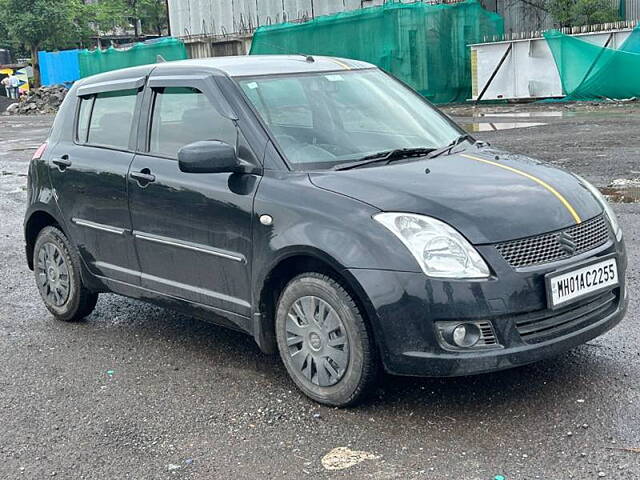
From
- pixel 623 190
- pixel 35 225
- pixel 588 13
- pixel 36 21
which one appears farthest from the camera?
pixel 36 21

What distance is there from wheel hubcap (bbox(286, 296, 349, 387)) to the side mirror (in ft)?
2.70

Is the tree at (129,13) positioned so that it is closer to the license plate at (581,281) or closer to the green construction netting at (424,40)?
the green construction netting at (424,40)

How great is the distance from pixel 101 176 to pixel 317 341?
6.77 feet

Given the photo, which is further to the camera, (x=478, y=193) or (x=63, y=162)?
(x=63, y=162)

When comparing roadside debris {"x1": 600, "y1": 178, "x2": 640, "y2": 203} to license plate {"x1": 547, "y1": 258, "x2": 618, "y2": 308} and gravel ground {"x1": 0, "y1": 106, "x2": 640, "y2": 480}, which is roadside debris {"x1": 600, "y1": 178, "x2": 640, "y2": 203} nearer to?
gravel ground {"x1": 0, "y1": 106, "x2": 640, "y2": 480}

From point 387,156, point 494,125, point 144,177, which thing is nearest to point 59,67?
point 494,125

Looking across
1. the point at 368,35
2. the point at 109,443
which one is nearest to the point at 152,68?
the point at 109,443

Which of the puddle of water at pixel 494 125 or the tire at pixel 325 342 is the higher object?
the tire at pixel 325 342

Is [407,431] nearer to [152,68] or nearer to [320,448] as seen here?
[320,448]

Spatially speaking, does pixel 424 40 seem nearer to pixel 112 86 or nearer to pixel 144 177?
pixel 112 86

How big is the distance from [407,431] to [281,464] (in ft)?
2.07

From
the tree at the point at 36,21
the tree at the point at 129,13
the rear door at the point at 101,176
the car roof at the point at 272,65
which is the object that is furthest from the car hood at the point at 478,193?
the tree at the point at 129,13

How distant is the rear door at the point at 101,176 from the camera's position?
550cm

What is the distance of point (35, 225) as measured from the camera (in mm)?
6477
